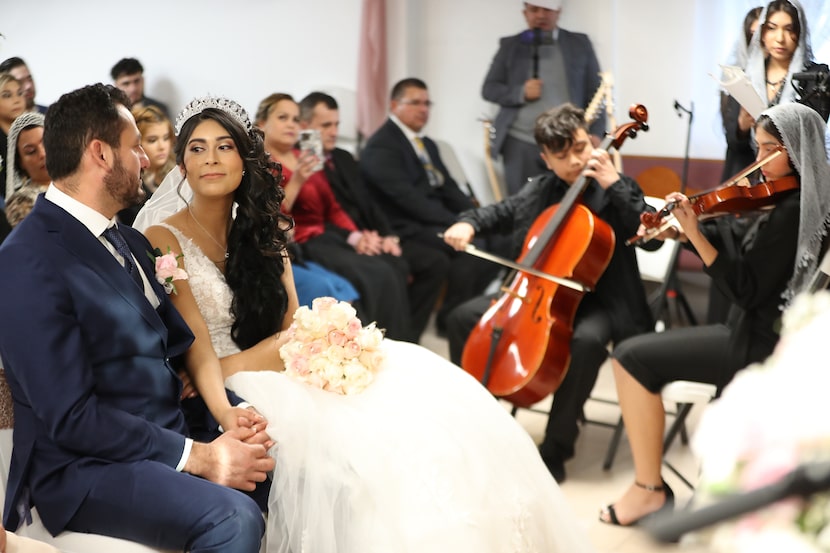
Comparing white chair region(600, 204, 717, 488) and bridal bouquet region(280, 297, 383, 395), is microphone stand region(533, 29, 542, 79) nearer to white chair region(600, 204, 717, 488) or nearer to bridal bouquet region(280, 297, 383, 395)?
white chair region(600, 204, 717, 488)

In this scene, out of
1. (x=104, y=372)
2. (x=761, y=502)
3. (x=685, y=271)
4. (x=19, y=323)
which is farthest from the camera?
(x=685, y=271)

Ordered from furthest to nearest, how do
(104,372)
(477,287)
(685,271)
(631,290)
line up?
(477,287)
(685,271)
(631,290)
(104,372)

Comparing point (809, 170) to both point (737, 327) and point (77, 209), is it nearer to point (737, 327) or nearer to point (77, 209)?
point (737, 327)

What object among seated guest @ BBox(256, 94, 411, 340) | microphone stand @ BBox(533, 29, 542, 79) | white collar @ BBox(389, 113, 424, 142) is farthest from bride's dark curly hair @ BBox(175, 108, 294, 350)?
microphone stand @ BBox(533, 29, 542, 79)

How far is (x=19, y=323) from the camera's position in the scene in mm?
1858

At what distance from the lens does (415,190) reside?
5414mm

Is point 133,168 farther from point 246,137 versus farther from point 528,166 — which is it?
point 528,166

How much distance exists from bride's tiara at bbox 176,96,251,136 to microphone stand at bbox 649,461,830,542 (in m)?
2.02

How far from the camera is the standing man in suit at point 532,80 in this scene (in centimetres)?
525

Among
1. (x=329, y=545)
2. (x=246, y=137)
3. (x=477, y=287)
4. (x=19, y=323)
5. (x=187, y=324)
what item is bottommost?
(x=477, y=287)

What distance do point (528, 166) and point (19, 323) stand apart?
4.09 meters

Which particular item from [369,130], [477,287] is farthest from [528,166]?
[369,130]

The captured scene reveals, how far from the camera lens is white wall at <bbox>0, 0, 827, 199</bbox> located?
4.86 m

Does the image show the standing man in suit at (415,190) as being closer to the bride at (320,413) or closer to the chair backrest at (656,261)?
the chair backrest at (656,261)
